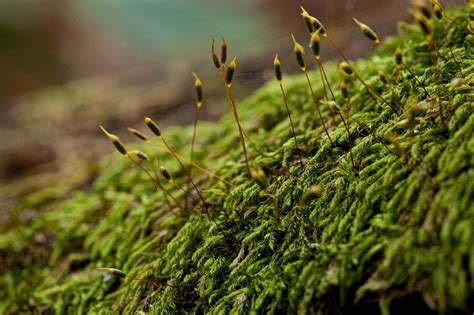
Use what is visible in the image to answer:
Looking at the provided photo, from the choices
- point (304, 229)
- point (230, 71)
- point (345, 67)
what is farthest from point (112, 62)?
point (304, 229)

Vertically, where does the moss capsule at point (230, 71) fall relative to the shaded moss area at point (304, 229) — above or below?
above

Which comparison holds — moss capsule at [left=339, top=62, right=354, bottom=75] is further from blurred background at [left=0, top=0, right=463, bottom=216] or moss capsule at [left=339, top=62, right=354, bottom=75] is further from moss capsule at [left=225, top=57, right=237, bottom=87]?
blurred background at [left=0, top=0, right=463, bottom=216]

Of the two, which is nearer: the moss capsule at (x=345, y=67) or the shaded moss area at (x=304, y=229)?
the shaded moss area at (x=304, y=229)

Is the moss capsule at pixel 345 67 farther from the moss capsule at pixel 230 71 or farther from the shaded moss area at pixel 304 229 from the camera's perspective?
the moss capsule at pixel 230 71

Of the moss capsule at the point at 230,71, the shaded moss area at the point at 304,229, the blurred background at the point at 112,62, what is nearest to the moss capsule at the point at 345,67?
the shaded moss area at the point at 304,229

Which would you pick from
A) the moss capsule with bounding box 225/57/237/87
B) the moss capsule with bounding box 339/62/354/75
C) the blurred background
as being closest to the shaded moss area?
the moss capsule with bounding box 339/62/354/75

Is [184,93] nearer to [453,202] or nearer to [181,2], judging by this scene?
[453,202]
